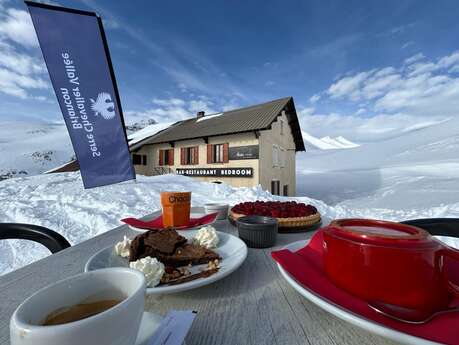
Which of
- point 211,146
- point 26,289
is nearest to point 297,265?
point 26,289

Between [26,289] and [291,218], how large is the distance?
3.66 ft

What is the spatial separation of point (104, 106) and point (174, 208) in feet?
14.3

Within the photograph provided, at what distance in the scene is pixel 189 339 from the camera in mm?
466

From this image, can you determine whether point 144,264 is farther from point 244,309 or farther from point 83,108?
point 83,108

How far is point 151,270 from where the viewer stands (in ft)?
2.06

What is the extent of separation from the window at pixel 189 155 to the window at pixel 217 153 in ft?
2.48

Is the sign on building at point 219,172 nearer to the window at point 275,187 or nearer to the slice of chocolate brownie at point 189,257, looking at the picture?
the window at point 275,187

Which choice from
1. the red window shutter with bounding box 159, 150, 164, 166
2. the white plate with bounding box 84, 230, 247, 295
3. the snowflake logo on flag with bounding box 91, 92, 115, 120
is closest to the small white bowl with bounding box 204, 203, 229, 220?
the white plate with bounding box 84, 230, 247, 295

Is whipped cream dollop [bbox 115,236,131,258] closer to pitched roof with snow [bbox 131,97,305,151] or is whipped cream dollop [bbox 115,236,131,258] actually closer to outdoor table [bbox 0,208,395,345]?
outdoor table [bbox 0,208,395,345]

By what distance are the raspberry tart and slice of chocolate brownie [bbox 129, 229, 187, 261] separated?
50 cm

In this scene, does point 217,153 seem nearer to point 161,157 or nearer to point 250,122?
point 250,122

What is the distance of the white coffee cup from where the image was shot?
0.25 metres

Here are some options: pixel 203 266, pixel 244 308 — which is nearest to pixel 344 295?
pixel 244 308

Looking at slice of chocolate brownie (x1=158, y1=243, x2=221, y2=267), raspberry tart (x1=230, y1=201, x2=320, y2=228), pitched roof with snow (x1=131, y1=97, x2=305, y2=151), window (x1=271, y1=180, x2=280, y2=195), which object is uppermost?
pitched roof with snow (x1=131, y1=97, x2=305, y2=151)
